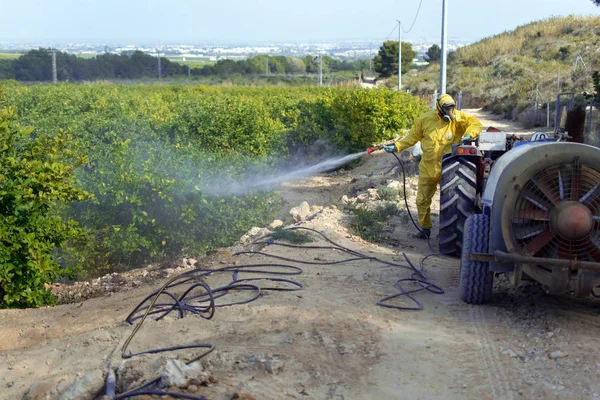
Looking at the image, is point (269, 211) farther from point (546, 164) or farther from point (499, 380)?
point (499, 380)

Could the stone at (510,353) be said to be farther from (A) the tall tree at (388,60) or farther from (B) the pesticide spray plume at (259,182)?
(A) the tall tree at (388,60)

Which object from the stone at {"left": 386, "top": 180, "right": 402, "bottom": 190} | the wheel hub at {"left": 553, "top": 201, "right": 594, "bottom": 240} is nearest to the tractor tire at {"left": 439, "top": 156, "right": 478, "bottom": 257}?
the wheel hub at {"left": 553, "top": 201, "right": 594, "bottom": 240}

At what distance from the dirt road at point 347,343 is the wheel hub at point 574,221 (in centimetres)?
83

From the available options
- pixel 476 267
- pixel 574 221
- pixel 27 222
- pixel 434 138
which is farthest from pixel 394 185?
pixel 574 221

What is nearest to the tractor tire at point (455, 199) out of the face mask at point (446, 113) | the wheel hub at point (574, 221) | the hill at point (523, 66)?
the face mask at point (446, 113)

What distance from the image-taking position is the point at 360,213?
1085 centimetres

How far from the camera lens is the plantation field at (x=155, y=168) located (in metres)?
8.38

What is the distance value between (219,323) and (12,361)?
5.83 ft

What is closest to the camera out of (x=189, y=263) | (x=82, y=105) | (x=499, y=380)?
(x=499, y=380)

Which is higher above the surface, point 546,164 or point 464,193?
point 546,164

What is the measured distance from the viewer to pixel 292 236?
31.6 feet

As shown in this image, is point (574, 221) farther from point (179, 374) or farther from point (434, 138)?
point (434, 138)

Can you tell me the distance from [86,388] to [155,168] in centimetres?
679

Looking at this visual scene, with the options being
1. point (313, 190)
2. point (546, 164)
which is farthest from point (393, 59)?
point (546, 164)
